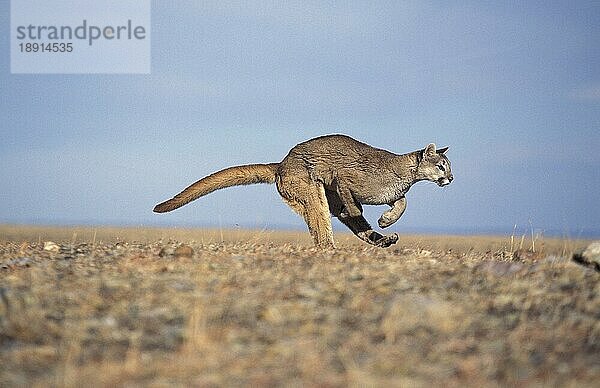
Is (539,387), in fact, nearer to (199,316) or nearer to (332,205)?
(199,316)

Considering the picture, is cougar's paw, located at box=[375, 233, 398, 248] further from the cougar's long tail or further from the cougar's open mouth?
the cougar's long tail

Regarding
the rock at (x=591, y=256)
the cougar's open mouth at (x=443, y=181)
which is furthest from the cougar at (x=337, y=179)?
the rock at (x=591, y=256)

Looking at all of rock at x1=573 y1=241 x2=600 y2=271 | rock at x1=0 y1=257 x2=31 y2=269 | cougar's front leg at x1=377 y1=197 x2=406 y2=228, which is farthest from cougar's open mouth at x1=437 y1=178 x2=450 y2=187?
rock at x1=0 y1=257 x2=31 y2=269

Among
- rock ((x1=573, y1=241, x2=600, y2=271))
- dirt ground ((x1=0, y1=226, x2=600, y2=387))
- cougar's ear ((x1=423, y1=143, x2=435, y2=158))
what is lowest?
dirt ground ((x1=0, y1=226, x2=600, y2=387))

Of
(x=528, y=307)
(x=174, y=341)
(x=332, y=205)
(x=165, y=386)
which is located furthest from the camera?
(x=332, y=205)

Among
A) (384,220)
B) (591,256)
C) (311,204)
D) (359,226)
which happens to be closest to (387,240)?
(384,220)

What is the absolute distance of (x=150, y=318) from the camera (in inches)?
219

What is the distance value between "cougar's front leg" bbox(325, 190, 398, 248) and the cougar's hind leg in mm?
686

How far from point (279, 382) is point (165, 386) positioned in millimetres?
633

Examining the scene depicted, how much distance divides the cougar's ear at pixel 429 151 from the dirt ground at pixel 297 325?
5782 mm

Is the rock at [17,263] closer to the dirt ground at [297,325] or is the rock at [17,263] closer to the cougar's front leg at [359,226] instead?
the dirt ground at [297,325]

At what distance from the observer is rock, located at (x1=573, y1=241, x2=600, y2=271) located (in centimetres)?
909

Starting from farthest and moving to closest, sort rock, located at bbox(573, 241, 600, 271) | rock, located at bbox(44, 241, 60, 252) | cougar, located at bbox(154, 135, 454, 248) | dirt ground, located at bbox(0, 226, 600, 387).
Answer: cougar, located at bbox(154, 135, 454, 248) < rock, located at bbox(44, 241, 60, 252) < rock, located at bbox(573, 241, 600, 271) < dirt ground, located at bbox(0, 226, 600, 387)

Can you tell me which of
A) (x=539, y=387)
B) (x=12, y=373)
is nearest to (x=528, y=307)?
(x=539, y=387)
